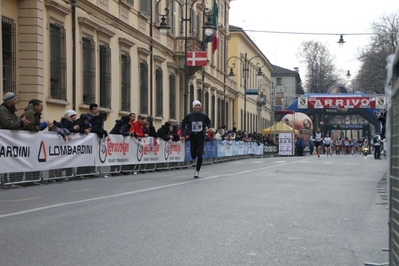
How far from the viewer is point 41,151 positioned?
16.0 metres

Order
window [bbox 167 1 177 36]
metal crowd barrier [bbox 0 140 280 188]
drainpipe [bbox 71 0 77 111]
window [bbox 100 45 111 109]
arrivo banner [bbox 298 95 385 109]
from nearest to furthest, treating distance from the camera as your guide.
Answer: metal crowd barrier [bbox 0 140 280 188] → drainpipe [bbox 71 0 77 111] → window [bbox 100 45 111 109] → window [bbox 167 1 177 36] → arrivo banner [bbox 298 95 385 109]

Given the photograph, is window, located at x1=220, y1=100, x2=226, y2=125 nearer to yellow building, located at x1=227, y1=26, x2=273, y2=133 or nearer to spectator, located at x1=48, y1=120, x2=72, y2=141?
yellow building, located at x1=227, y1=26, x2=273, y2=133

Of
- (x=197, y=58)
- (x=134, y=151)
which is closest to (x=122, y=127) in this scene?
(x=134, y=151)

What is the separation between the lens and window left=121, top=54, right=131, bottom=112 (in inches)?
1226

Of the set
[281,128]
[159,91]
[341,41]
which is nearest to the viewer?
[159,91]

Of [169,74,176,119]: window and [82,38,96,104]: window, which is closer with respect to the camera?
[82,38,96,104]: window

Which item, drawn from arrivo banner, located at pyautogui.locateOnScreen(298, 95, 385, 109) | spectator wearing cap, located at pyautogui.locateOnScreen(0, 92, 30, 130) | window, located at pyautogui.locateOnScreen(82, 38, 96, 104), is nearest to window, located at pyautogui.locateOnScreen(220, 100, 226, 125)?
arrivo banner, located at pyautogui.locateOnScreen(298, 95, 385, 109)

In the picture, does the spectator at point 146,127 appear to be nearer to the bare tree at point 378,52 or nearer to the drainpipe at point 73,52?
the drainpipe at point 73,52

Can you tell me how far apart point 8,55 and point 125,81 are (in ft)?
34.8

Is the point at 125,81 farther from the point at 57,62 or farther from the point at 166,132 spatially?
the point at 57,62

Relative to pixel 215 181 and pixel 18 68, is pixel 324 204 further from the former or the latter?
pixel 18 68

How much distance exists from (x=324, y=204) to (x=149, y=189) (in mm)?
3789

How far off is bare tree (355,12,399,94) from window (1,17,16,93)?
177ft

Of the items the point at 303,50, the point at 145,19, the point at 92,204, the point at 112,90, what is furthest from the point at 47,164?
the point at 303,50
